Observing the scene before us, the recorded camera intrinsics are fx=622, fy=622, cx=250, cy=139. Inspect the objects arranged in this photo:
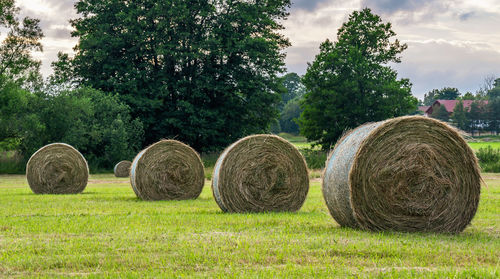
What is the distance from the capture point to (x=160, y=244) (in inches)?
338

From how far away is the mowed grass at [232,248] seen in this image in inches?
270

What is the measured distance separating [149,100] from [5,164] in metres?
10.7

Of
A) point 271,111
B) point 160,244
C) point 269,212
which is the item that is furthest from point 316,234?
point 271,111

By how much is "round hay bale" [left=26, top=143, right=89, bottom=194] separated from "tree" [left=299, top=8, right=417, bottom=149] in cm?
3035

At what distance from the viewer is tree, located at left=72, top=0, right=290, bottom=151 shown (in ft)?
147

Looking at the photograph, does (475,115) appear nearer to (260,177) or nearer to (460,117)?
(460,117)

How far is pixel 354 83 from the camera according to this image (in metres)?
48.5

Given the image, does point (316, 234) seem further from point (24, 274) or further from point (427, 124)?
point (24, 274)

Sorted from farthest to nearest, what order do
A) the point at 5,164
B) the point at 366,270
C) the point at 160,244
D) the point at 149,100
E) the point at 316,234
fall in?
the point at 149,100 < the point at 5,164 < the point at 316,234 < the point at 160,244 < the point at 366,270

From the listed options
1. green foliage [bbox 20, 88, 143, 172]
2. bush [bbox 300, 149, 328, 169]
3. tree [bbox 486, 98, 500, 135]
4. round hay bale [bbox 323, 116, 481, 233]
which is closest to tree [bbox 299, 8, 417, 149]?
bush [bbox 300, 149, 328, 169]

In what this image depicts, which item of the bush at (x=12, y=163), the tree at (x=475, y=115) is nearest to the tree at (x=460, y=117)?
the tree at (x=475, y=115)

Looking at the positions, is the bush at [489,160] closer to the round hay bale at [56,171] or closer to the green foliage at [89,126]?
the green foliage at [89,126]

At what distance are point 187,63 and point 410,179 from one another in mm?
40078

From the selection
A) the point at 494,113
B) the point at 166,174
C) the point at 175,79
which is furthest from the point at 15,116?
the point at 494,113
